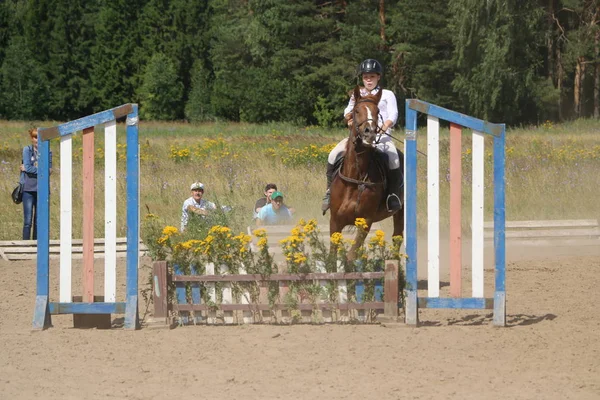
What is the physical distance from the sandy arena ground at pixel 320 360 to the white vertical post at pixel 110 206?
18.2 inches

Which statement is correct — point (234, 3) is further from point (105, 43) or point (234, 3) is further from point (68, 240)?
point (68, 240)

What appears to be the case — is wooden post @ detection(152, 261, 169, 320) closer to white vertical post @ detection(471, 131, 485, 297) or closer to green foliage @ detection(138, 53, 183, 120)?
white vertical post @ detection(471, 131, 485, 297)

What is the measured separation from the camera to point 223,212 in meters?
14.4

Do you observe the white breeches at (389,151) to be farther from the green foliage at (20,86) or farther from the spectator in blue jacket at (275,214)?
the green foliage at (20,86)

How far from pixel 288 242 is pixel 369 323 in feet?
3.31

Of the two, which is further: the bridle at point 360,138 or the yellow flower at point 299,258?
the bridle at point 360,138

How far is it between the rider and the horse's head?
0.10 m

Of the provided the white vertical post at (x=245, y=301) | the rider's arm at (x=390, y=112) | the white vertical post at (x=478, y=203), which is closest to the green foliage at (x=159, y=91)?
the rider's arm at (x=390, y=112)

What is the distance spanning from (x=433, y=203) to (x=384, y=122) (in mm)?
1768

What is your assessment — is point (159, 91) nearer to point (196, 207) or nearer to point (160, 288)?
point (196, 207)

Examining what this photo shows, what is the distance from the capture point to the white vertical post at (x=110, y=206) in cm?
883

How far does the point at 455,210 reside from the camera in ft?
29.1

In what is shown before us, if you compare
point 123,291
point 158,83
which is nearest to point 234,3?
point 158,83

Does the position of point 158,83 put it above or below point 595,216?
above
